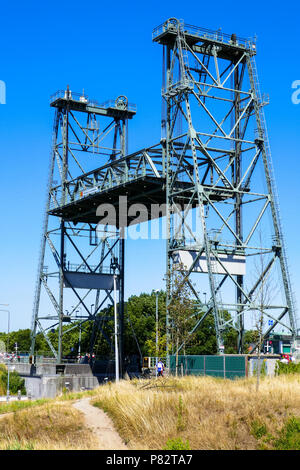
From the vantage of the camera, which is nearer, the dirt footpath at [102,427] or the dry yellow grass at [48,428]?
the dirt footpath at [102,427]

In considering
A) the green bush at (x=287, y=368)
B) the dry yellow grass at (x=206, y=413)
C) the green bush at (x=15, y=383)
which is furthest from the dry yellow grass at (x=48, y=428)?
the green bush at (x=15, y=383)

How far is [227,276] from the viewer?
4794 centimetres

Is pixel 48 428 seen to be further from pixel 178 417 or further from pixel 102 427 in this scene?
pixel 178 417

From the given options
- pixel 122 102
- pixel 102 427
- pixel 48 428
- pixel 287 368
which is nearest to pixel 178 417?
pixel 102 427

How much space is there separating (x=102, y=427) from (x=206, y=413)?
14.5 feet

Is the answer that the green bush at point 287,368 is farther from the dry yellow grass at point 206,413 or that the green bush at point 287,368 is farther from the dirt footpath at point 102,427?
the dirt footpath at point 102,427

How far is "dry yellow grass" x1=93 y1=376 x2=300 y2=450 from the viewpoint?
25.7 meters

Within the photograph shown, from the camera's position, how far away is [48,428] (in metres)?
29.7

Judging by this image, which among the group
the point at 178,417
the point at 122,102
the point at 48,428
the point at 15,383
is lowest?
the point at 48,428

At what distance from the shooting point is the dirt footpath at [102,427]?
2680 cm

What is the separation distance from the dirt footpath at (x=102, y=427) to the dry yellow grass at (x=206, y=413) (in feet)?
0.96
